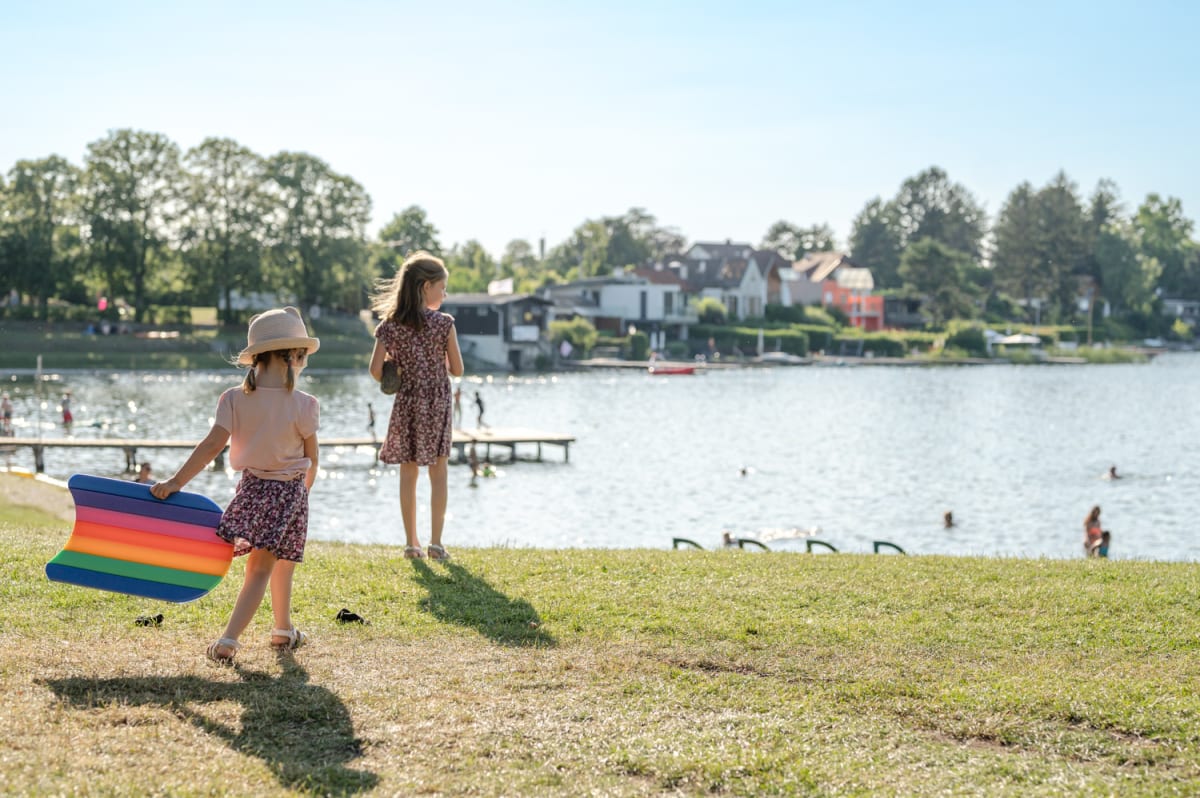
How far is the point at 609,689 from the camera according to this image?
573cm

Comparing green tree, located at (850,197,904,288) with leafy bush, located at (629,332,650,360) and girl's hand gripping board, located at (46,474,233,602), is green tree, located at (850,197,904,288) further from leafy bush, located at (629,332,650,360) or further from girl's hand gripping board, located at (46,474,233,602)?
girl's hand gripping board, located at (46,474,233,602)

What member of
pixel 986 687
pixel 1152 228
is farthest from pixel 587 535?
pixel 1152 228

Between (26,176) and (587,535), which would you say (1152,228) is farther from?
(587,535)

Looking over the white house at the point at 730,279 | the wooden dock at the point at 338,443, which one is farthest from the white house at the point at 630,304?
the wooden dock at the point at 338,443

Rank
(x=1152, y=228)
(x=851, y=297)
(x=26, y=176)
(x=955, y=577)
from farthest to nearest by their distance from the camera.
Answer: (x=1152, y=228) → (x=851, y=297) → (x=26, y=176) → (x=955, y=577)

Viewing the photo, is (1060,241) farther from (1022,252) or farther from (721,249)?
(721,249)

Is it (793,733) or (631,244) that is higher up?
(631,244)

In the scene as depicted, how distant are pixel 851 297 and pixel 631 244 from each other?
953 inches

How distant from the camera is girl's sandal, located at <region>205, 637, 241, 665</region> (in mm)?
6035

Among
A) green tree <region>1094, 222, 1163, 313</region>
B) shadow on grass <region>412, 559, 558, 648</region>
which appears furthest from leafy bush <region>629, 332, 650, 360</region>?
shadow on grass <region>412, 559, 558, 648</region>

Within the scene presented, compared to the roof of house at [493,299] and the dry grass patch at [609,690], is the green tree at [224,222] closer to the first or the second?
the roof of house at [493,299]

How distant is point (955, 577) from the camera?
29.7 feet

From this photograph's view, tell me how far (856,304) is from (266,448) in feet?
422

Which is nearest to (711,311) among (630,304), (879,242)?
(630,304)
